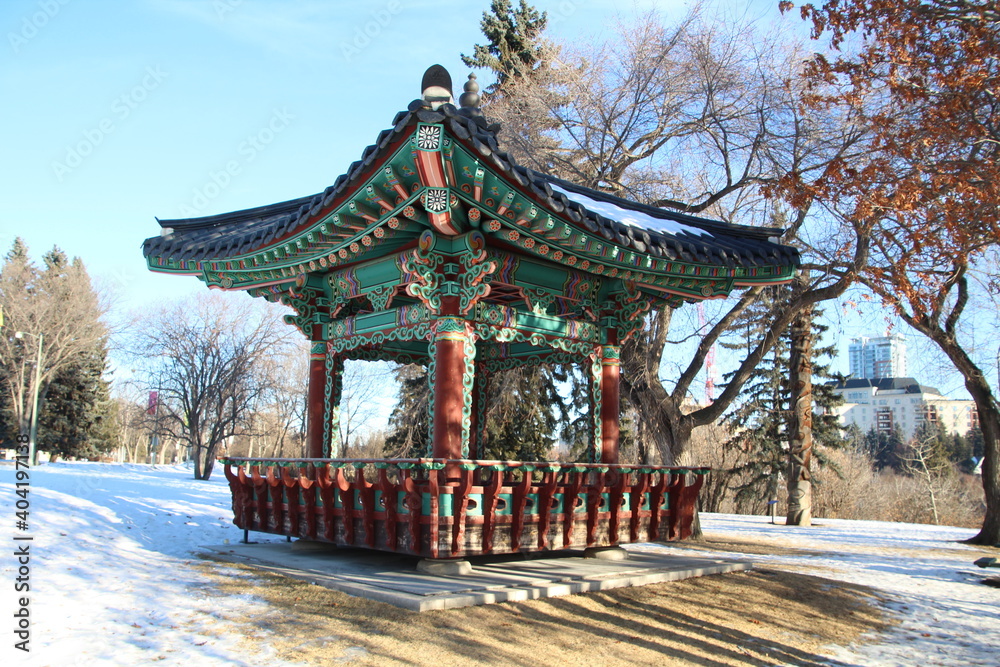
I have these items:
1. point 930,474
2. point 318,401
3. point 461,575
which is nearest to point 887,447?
point 930,474

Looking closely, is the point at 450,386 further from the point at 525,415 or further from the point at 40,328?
the point at 40,328

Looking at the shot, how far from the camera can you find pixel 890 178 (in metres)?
9.99

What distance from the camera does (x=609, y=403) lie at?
900 cm

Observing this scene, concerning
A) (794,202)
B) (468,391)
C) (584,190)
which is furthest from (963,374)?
(468,391)

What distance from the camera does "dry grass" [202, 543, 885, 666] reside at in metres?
4.90

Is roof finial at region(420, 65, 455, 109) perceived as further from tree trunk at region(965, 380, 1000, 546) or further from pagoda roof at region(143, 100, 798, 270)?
tree trunk at region(965, 380, 1000, 546)

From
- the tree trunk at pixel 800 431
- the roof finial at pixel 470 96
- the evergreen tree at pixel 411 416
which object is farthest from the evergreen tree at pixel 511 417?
the roof finial at pixel 470 96

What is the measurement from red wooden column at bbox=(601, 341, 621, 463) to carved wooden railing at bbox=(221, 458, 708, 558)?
1.89 feet

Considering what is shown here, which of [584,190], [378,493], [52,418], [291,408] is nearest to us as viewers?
[378,493]

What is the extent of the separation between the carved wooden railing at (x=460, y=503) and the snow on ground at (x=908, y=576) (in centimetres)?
261

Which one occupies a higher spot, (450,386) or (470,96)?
(470,96)

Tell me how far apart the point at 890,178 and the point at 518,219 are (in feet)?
19.9

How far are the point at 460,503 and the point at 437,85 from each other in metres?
4.04

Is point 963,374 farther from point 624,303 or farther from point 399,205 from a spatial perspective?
point 399,205
